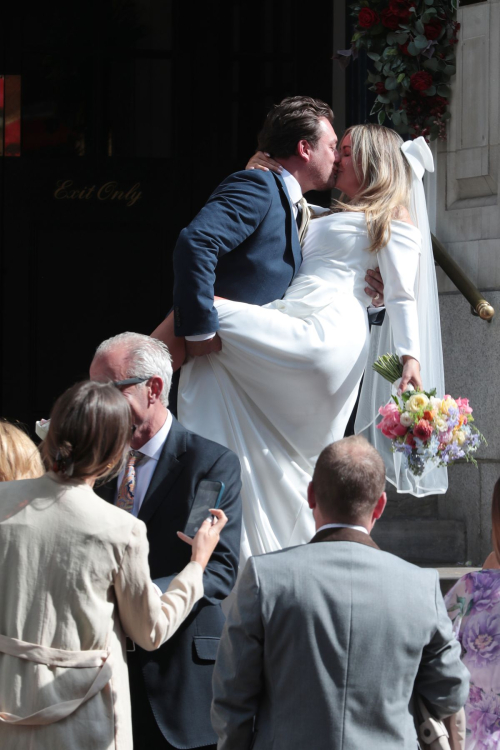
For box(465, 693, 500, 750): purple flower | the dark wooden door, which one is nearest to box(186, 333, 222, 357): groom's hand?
box(465, 693, 500, 750): purple flower

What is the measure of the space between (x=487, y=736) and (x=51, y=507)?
4.05ft

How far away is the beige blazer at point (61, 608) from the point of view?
211cm

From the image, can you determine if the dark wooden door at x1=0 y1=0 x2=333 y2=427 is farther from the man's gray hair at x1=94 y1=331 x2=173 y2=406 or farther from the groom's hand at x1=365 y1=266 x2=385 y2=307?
the man's gray hair at x1=94 y1=331 x2=173 y2=406

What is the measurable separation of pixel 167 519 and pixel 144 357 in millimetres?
472

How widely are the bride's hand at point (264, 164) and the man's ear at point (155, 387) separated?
1.11m

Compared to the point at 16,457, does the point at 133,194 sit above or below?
above

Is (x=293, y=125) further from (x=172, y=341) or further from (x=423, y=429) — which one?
(x=423, y=429)

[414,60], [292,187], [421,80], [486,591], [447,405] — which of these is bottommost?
[486,591]

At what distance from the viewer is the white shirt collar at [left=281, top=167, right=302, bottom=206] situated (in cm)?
375

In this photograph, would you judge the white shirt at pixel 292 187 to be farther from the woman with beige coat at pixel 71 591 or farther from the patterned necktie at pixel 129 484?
the woman with beige coat at pixel 71 591

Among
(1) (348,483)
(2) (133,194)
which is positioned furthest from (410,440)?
(2) (133,194)

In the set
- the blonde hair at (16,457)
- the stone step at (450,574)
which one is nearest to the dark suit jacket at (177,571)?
the blonde hair at (16,457)

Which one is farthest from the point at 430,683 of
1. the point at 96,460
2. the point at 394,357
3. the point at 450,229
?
the point at 450,229

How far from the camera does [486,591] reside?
254 cm
